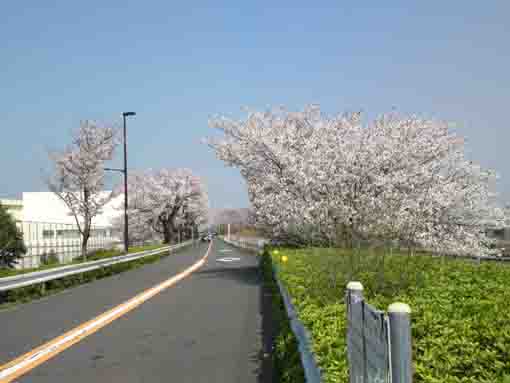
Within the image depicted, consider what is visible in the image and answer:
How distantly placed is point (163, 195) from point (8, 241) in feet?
118

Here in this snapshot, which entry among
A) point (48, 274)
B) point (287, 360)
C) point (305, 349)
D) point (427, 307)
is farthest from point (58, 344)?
point (48, 274)

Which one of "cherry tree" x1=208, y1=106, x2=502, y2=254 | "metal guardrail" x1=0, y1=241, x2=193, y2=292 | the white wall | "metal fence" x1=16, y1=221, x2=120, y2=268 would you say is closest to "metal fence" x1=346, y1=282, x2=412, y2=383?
"cherry tree" x1=208, y1=106, x2=502, y2=254

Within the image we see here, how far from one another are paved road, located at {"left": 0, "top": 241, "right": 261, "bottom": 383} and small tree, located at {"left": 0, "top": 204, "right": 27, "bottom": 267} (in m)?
26.5

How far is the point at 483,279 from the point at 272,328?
363cm

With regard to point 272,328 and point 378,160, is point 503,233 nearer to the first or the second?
point 378,160

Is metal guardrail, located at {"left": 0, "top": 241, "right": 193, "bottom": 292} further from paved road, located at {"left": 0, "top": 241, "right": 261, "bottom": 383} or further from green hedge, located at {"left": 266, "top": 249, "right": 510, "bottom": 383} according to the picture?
green hedge, located at {"left": 266, "top": 249, "right": 510, "bottom": 383}

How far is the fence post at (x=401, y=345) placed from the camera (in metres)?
2.55

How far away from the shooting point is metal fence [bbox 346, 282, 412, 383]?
256 cm

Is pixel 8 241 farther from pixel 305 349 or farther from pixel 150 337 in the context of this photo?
pixel 305 349

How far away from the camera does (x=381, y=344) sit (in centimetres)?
275

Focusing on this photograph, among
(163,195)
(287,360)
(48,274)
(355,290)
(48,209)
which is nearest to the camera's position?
(355,290)

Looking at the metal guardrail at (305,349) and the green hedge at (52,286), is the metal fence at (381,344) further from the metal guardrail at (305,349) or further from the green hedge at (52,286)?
Answer: the green hedge at (52,286)

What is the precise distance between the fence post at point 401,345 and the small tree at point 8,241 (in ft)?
128

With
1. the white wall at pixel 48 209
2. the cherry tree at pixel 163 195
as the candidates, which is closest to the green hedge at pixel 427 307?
the cherry tree at pixel 163 195
